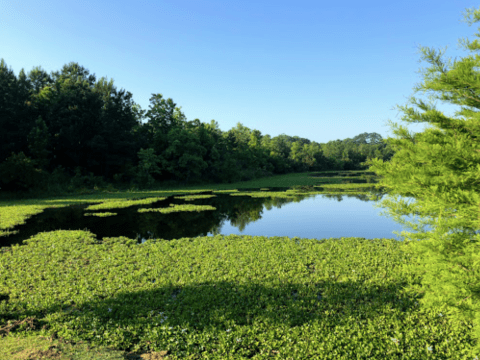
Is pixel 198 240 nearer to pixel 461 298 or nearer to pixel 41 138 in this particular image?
pixel 461 298

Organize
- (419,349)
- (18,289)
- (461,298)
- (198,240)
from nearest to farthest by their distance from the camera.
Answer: (461,298) → (419,349) → (18,289) → (198,240)

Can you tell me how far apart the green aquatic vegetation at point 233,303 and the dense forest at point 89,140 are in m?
27.2

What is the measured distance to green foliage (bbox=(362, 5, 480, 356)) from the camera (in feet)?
13.5

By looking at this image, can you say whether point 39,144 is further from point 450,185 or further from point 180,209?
point 450,185

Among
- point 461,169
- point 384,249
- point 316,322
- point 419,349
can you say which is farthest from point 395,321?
point 384,249

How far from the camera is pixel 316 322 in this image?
6.04 meters

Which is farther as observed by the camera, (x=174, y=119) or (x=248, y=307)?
(x=174, y=119)

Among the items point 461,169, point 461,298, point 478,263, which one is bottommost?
point 461,298

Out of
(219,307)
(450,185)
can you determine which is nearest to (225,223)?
(219,307)

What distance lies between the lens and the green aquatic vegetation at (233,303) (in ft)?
17.7

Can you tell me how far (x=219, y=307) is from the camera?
674 centimetres

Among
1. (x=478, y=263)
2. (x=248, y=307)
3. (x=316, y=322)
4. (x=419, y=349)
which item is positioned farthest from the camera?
(x=248, y=307)

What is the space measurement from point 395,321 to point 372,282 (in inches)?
82.1

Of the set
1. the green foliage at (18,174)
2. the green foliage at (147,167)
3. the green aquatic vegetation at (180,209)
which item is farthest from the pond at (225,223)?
the green foliage at (147,167)
